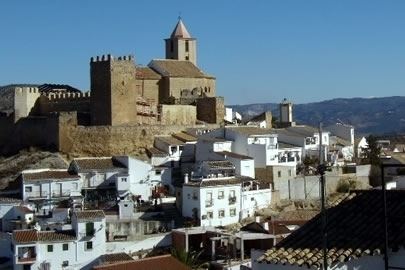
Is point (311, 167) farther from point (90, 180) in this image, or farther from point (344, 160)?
point (90, 180)

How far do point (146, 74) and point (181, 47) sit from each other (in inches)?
438

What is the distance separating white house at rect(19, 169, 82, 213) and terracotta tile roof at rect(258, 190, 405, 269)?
81.3 feet

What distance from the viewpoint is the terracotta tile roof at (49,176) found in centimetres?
3131

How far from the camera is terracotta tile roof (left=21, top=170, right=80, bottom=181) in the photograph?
3131 centimetres

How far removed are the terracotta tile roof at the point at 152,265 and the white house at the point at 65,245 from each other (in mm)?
3441

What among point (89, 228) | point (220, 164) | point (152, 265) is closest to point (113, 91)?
point (220, 164)

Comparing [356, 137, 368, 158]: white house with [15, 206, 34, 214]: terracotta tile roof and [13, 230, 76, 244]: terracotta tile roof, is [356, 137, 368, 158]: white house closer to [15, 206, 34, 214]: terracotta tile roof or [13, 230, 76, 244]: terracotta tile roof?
[15, 206, 34, 214]: terracotta tile roof

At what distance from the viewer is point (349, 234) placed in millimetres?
7043

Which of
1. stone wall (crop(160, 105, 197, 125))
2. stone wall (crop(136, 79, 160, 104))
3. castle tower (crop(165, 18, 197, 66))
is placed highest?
castle tower (crop(165, 18, 197, 66))

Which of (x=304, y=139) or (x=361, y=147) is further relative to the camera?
(x=361, y=147)

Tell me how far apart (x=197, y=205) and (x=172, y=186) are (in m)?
4.13

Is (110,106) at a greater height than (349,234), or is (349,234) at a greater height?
(110,106)

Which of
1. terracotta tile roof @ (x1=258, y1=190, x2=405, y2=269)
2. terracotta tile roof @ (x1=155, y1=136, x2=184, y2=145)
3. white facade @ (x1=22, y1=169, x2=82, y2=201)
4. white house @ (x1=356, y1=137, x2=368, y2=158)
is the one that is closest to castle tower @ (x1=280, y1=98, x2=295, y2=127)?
white house @ (x1=356, y1=137, x2=368, y2=158)

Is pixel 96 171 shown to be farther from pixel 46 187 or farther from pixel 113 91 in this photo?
pixel 113 91
